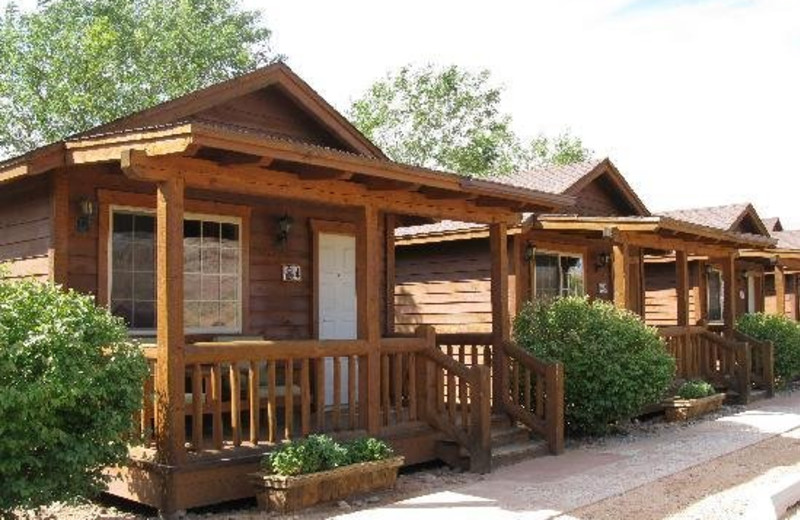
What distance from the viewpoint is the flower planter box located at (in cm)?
648

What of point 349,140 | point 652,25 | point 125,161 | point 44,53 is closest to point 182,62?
point 44,53

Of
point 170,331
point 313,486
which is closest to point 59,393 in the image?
point 170,331

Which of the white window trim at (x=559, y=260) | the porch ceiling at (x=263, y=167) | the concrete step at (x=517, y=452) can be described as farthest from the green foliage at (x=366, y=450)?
the white window trim at (x=559, y=260)

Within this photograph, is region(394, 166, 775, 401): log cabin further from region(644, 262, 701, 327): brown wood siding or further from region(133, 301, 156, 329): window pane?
region(133, 301, 156, 329): window pane

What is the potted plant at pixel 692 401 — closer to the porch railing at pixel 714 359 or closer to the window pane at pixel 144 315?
the porch railing at pixel 714 359

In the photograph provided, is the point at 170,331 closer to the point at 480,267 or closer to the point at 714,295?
the point at 480,267

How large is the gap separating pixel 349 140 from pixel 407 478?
4.59 m

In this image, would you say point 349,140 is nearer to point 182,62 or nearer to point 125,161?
point 125,161

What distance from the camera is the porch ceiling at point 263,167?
6250 millimetres

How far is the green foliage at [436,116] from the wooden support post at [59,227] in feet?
102

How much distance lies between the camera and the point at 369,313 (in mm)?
8039

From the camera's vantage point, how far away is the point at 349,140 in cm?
1095

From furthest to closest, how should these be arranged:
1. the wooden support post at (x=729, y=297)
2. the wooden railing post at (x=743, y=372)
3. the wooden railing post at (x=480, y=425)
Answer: the wooden support post at (x=729, y=297)
the wooden railing post at (x=743, y=372)
the wooden railing post at (x=480, y=425)

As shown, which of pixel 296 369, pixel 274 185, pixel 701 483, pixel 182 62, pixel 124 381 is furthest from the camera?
pixel 182 62
